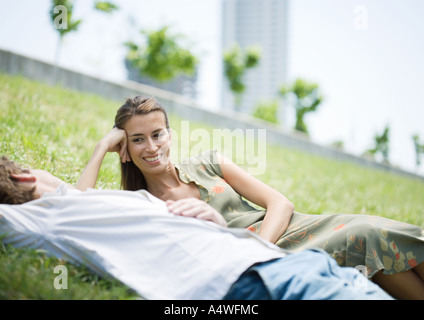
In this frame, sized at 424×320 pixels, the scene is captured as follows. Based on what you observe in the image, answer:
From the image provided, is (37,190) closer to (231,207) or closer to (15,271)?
(15,271)

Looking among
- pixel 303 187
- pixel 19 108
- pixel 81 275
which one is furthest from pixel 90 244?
pixel 303 187

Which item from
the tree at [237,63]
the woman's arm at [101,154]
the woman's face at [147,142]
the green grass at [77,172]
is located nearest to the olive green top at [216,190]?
the woman's face at [147,142]

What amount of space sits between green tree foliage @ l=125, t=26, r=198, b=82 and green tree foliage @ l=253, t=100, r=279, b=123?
65.3ft

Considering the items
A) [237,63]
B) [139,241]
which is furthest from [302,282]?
[237,63]

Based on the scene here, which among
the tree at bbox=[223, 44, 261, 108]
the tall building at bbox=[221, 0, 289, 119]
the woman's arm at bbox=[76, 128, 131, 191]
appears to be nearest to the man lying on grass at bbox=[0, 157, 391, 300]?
the woman's arm at bbox=[76, 128, 131, 191]

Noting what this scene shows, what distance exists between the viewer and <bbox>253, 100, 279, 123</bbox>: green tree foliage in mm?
51356

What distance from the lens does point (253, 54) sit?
3991 centimetres

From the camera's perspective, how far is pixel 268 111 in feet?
170

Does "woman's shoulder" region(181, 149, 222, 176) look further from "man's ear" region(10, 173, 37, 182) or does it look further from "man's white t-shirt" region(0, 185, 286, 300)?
"man's ear" region(10, 173, 37, 182)

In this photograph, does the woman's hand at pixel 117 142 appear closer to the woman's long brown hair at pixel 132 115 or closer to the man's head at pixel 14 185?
the woman's long brown hair at pixel 132 115

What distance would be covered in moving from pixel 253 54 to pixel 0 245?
39.4m

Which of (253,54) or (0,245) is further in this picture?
(253,54)

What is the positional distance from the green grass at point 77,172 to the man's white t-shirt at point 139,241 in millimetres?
120

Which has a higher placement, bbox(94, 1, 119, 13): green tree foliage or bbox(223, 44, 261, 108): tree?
bbox(94, 1, 119, 13): green tree foliage
